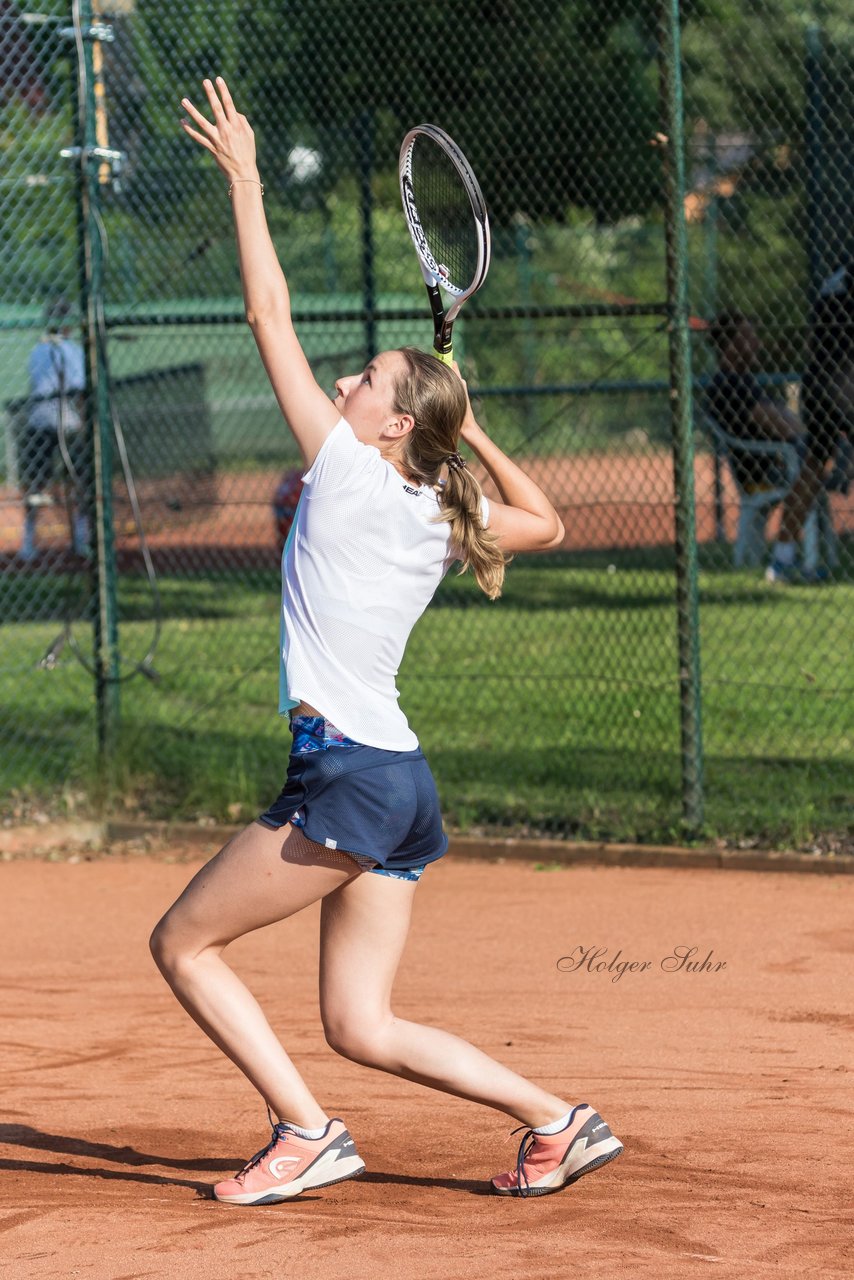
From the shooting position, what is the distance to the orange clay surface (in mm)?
3473

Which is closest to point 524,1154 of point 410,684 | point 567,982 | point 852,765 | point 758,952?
point 567,982

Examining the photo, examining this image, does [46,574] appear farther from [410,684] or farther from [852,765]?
[852,765]

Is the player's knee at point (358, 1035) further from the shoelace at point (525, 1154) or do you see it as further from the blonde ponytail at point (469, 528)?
the blonde ponytail at point (469, 528)

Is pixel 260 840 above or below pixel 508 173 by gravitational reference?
below

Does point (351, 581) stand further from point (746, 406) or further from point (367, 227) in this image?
Result: point (746, 406)

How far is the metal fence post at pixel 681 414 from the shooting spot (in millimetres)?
6703

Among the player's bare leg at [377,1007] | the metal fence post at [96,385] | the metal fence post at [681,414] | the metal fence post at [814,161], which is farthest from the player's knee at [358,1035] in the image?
the metal fence post at [814,161]

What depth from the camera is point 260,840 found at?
3.57 meters

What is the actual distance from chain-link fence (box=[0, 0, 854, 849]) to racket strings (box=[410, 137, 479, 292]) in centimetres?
96

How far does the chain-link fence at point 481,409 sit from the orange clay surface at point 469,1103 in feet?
3.01

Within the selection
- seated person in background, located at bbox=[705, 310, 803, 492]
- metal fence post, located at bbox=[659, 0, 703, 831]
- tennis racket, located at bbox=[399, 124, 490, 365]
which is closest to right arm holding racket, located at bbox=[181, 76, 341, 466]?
tennis racket, located at bbox=[399, 124, 490, 365]

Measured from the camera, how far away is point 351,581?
3543 mm

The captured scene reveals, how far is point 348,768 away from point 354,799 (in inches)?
2.5

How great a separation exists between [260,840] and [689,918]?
2949mm
